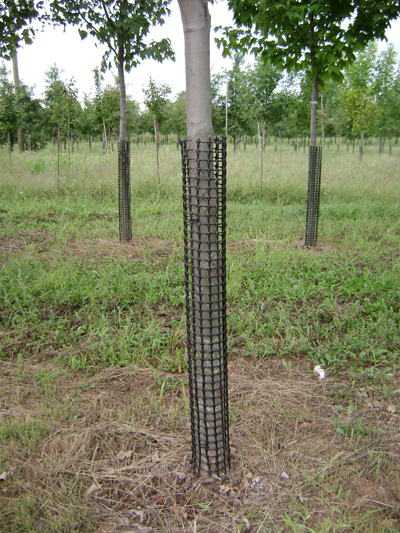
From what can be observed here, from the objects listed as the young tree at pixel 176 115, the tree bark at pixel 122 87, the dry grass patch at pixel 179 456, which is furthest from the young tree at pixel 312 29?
the young tree at pixel 176 115

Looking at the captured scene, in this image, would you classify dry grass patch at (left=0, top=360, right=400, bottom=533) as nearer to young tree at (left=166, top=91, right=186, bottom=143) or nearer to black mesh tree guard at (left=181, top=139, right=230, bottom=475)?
black mesh tree guard at (left=181, top=139, right=230, bottom=475)

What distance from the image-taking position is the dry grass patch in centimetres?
192

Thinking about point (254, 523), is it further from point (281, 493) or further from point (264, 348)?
point (264, 348)

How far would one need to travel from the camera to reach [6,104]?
14.3 metres

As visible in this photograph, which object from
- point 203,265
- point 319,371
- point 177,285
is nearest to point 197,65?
point 203,265

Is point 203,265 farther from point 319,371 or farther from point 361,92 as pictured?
point 361,92

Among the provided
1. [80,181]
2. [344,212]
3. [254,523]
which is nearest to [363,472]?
[254,523]

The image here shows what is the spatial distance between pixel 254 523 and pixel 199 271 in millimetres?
1202

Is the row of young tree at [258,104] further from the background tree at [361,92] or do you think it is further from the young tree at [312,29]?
the young tree at [312,29]

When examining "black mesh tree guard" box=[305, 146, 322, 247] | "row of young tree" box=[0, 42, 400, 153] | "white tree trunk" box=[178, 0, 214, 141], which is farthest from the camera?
"row of young tree" box=[0, 42, 400, 153]

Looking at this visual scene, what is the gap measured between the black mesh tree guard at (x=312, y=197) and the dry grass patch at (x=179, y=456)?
3.26m

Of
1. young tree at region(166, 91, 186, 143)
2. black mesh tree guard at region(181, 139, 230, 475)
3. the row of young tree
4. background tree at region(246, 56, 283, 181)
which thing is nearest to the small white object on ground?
black mesh tree guard at region(181, 139, 230, 475)

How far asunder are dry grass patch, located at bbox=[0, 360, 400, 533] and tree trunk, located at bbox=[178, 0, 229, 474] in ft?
0.69

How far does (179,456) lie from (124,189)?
4511mm
